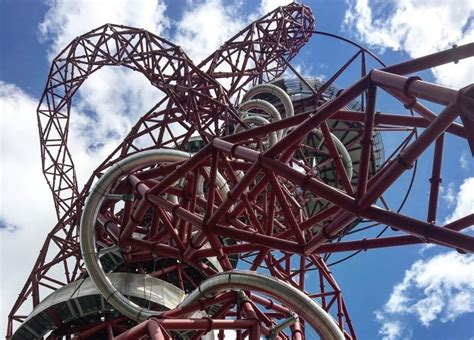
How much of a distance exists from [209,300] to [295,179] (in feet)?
16.6

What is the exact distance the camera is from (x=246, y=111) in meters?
26.2

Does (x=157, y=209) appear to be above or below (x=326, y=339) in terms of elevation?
above

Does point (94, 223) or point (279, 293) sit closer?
point (279, 293)

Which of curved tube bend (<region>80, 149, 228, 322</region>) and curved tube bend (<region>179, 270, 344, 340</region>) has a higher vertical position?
curved tube bend (<region>80, 149, 228, 322</region>)

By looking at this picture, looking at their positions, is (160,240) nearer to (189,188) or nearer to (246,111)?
(189,188)

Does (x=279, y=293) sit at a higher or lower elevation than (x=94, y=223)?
lower

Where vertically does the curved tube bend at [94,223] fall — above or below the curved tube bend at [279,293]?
above

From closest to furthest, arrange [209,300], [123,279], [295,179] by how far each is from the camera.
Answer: [295,179] → [209,300] → [123,279]

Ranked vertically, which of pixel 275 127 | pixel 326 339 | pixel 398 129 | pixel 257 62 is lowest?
pixel 326 339

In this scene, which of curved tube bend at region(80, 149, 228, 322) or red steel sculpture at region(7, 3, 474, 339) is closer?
red steel sculpture at region(7, 3, 474, 339)

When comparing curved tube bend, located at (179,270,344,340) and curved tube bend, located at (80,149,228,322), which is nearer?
curved tube bend, located at (179,270,344,340)

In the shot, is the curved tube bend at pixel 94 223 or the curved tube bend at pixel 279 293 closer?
the curved tube bend at pixel 279 293

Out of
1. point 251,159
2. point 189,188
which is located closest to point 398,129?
point 189,188

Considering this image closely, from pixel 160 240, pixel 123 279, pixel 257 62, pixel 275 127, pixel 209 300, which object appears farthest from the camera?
pixel 257 62
